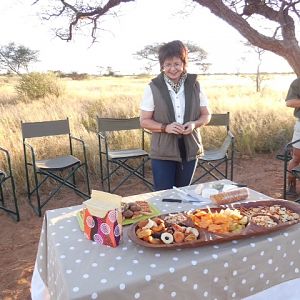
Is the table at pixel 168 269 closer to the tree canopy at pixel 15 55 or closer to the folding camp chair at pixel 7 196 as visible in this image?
the folding camp chair at pixel 7 196

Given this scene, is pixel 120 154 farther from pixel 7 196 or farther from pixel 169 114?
pixel 169 114

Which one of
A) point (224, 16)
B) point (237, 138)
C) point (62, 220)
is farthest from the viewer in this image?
point (224, 16)

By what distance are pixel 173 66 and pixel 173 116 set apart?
0.32 meters

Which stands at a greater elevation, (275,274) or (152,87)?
(152,87)

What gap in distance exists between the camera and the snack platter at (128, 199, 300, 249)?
1.33 metres

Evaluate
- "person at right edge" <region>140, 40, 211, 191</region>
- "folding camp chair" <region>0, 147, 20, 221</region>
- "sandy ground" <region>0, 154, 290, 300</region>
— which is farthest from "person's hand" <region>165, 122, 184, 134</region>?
"folding camp chair" <region>0, 147, 20, 221</region>

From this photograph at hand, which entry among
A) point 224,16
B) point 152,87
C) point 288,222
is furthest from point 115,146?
point 288,222

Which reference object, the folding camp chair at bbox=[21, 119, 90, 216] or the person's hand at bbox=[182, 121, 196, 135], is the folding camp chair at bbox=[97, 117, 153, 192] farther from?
the person's hand at bbox=[182, 121, 196, 135]

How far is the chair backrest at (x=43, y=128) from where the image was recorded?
3830 mm

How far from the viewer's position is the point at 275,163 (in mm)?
5176

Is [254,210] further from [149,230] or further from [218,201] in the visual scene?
[149,230]

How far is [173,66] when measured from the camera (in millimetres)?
2201

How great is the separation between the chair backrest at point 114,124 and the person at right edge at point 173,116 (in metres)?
1.90

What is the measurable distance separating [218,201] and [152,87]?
0.91m
